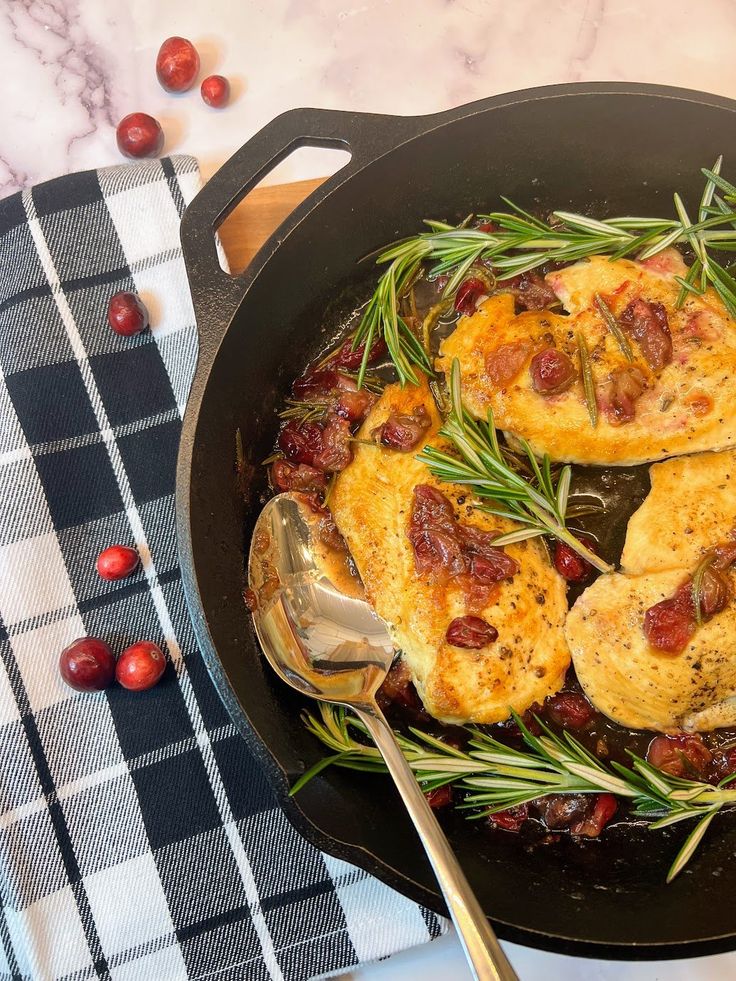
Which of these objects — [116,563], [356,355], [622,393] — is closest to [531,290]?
[622,393]

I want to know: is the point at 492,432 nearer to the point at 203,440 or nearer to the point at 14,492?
the point at 203,440

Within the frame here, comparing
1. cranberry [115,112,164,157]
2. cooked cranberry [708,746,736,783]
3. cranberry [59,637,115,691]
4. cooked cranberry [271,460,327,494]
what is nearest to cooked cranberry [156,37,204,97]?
cranberry [115,112,164,157]

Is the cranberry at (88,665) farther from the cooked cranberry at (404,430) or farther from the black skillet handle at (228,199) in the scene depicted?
the cooked cranberry at (404,430)

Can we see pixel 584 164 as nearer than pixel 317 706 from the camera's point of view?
No

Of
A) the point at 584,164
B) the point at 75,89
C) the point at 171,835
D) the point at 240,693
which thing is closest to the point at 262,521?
the point at 240,693

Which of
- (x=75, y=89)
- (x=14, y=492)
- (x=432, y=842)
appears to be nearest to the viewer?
(x=432, y=842)

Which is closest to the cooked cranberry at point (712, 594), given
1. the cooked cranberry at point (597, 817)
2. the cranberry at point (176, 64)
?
the cooked cranberry at point (597, 817)

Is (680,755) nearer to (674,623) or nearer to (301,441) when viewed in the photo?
(674,623)
